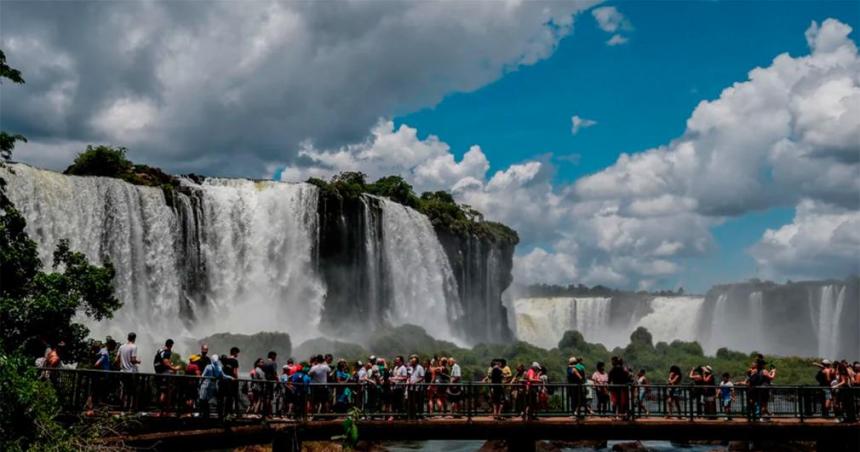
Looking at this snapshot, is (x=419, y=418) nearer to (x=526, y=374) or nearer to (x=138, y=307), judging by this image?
(x=526, y=374)

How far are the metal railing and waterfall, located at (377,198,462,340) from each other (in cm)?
3625

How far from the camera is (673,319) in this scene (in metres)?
96.1

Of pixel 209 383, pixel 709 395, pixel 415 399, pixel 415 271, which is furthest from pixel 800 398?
pixel 415 271

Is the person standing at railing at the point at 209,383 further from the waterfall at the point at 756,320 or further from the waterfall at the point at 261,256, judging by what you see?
the waterfall at the point at 756,320

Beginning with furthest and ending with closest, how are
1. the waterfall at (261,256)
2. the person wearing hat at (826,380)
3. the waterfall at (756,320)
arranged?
the waterfall at (756,320)
the waterfall at (261,256)
the person wearing hat at (826,380)

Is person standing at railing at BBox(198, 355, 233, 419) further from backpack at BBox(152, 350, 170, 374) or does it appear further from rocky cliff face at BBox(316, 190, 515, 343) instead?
rocky cliff face at BBox(316, 190, 515, 343)

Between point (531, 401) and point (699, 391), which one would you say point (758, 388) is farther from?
point (531, 401)

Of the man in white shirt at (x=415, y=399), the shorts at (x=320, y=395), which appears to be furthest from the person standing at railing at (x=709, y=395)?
the shorts at (x=320, y=395)

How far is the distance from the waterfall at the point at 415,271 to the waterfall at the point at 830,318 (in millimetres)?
35217

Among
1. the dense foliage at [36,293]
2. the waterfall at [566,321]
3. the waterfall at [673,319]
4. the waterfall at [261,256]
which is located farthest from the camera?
the waterfall at [566,321]

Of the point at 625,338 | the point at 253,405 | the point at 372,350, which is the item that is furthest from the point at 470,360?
the point at 625,338

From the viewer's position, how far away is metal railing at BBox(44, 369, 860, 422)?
1535cm

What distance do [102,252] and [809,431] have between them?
29412 mm

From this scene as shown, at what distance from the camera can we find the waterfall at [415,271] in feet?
188
